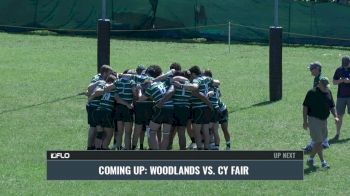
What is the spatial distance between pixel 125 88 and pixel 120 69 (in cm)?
1424

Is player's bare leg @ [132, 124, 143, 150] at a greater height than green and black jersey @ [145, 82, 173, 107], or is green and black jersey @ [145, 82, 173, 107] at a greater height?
green and black jersey @ [145, 82, 173, 107]

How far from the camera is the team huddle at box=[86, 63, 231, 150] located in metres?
17.1

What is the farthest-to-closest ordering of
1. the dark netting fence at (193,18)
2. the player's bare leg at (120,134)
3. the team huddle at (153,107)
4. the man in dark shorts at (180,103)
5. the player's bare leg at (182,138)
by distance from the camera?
the dark netting fence at (193,18) < the player's bare leg at (120,134) < the player's bare leg at (182,138) < the team huddle at (153,107) < the man in dark shorts at (180,103)

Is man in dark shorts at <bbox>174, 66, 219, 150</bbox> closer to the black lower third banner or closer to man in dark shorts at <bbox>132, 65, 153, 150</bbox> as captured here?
man in dark shorts at <bbox>132, 65, 153, 150</bbox>

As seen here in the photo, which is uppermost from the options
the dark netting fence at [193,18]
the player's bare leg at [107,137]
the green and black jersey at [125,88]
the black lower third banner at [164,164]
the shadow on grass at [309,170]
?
the dark netting fence at [193,18]

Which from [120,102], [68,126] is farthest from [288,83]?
[120,102]

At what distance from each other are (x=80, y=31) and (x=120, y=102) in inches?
1050

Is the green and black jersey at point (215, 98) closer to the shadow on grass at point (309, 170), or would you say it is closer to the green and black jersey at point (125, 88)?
the green and black jersey at point (125, 88)

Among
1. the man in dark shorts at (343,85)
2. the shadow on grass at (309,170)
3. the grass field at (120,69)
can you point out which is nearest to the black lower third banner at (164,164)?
the grass field at (120,69)

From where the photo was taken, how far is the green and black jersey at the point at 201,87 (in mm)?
17297

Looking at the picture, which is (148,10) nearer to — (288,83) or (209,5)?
(209,5)

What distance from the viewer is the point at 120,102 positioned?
1734cm

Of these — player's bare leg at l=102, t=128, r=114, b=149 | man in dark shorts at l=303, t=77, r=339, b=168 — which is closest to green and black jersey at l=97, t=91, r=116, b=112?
player's bare leg at l=102, t=128, r=114, b=149

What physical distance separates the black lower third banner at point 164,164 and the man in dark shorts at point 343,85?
19.1 ft
